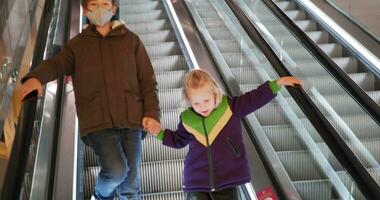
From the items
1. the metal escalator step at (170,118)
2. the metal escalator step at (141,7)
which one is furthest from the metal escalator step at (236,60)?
the metal escalator step at (141,7)

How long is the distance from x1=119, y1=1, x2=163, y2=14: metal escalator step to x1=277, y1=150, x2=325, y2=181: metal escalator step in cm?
524

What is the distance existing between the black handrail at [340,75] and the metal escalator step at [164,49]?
7.24 ft

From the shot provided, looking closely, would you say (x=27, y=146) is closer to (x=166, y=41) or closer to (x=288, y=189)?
(x=288, y=189)

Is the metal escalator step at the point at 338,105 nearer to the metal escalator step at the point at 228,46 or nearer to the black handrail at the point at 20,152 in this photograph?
the metal escalator step at the point at 228,46

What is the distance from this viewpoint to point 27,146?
317cm

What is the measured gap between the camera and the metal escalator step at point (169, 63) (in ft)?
22.9

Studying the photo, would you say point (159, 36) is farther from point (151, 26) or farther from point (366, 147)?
point (366, 147)

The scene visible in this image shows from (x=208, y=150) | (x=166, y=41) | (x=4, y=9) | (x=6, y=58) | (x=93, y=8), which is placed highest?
(x=166, y=41)

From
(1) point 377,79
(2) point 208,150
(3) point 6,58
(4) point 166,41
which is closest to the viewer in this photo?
(2) point 208,150

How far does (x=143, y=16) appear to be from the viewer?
347 inches

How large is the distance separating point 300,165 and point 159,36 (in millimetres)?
4061

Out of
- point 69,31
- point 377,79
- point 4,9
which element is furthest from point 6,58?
point 377,79

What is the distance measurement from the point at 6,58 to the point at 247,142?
2.22 metres

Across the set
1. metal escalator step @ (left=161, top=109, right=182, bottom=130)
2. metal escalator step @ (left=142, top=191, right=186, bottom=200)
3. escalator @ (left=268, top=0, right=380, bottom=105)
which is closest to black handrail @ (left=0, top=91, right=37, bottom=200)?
metal escalator step @ (left=142, top=191, right=186, bottom=200)
